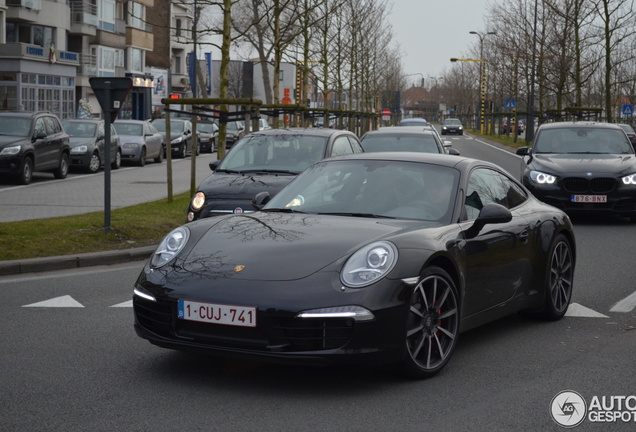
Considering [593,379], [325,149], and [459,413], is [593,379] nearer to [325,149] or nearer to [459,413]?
[459,413]

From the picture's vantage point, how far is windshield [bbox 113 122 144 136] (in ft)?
114

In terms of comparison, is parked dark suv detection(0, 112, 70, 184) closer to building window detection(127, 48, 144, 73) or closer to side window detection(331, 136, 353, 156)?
side window detection(331, 136, 353, 156)

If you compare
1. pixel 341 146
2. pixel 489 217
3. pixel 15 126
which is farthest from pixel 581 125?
pixel 15 126

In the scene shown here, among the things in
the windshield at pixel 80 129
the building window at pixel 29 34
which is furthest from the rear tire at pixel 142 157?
the building window at pixel 29 34

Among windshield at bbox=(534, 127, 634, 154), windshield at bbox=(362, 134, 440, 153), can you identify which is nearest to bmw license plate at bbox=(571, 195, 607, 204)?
windshield at bbox=(534, 127, 634, 154)

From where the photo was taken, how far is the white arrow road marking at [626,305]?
8508 millimetres

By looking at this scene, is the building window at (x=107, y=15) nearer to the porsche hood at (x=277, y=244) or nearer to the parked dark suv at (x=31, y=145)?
the parked dark suv at (x=31, y=145)

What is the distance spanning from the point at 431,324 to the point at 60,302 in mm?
3872

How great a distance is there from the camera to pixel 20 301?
873cm

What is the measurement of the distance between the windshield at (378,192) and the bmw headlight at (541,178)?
29.7 ft

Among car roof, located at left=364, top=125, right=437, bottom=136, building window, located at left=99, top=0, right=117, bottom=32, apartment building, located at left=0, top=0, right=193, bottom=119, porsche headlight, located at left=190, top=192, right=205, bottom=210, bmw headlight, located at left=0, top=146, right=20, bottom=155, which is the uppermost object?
building window, located at left=99, top=0, right=117, bottom=32

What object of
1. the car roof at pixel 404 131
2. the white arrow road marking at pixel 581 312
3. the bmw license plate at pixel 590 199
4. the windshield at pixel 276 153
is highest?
the car roof at pixel 404 131

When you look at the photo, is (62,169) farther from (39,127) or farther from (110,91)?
(110,91)

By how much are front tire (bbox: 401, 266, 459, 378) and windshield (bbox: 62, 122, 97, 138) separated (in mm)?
24884
